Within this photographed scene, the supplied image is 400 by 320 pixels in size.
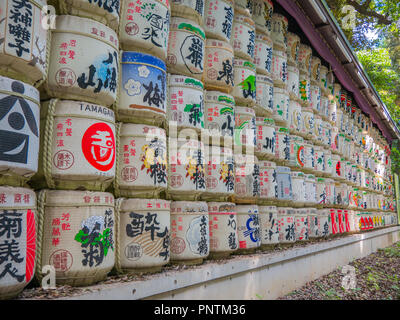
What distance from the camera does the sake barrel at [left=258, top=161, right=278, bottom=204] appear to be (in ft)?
12.2

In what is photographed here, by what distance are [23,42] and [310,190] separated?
3935 mm

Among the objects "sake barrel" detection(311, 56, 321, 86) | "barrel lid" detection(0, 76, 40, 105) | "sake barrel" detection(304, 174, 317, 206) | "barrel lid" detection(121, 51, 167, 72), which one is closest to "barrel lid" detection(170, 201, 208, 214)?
"barrel lid" detection(121, 51, 167, 72)

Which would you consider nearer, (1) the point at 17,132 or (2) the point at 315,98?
(1) the point at 17,132

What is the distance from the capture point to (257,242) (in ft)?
11.0

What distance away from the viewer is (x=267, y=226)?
3.66m

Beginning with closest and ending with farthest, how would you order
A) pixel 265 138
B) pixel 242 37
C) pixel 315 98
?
pixel 242 37
pixel 265 138
pixel 315 98

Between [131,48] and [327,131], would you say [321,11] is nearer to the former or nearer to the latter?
[327,131]

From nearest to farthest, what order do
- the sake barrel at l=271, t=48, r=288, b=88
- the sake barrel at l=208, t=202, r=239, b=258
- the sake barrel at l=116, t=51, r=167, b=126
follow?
1. the sake barrel at l=116, t=51, r=167, b=126
2. the sake barrel at l=208, t=202, r=239, b=258
3. the sake barrel at l=271, t=48, r=288, b=88

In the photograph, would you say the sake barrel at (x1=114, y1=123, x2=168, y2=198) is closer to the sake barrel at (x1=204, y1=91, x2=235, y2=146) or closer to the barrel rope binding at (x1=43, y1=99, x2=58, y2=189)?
the barrel rope binding at (x1=43, y1=99, x2=58, y2=189)

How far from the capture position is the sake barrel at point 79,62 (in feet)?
6.36

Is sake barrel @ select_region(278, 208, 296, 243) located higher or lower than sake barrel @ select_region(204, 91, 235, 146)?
lower

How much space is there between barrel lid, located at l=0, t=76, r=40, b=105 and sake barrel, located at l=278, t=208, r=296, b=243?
2.94m

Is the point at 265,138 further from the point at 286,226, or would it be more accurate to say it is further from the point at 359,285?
the point at 359,285

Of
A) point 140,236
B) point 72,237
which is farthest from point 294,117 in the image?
point 72,237
